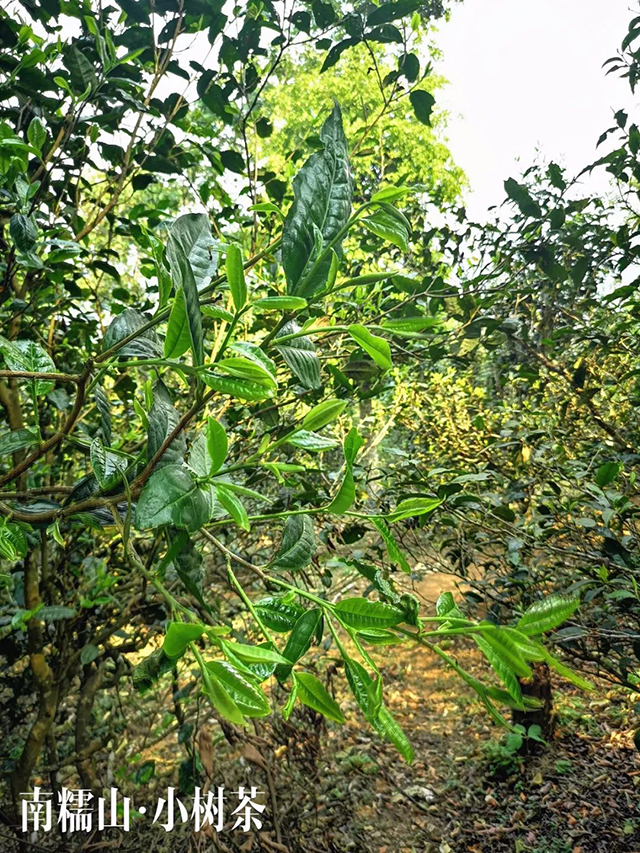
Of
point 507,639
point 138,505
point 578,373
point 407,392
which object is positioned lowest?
point 507,639

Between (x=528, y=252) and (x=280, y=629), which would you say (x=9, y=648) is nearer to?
(x=280, y=629)

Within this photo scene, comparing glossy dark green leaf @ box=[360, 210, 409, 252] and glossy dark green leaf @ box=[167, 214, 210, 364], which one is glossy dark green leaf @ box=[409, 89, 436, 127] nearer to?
glossy dark green leaf @ box=[360, 210, 409, 252]

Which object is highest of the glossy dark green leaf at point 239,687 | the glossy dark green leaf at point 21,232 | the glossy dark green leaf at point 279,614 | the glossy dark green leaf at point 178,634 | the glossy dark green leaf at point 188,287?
the glossy dark green leaf at point 21,232

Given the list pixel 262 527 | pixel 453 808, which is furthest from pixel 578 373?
pixel 453 808

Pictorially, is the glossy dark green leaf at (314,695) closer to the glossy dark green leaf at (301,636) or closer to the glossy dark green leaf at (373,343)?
the glossy dark green leaf at (301,636)

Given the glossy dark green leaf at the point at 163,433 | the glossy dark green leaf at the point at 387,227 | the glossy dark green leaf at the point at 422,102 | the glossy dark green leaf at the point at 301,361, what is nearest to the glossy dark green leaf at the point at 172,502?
the glossy dark green leaf at the point at 163,433

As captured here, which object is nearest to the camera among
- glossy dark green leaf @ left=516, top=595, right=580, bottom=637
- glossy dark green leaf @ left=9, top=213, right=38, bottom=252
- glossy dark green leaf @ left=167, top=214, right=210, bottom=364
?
glossy dark green leaf @ left=167, top=214, right=210, bottom=364

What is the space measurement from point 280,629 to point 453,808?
2762 millimetres

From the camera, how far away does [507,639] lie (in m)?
0.47

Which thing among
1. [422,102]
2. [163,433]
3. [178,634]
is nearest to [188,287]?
[163,433]

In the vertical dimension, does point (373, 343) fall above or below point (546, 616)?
above

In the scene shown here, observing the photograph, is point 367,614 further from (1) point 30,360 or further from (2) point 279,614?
(1) point 30,360

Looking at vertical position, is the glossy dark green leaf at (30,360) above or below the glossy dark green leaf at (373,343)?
above

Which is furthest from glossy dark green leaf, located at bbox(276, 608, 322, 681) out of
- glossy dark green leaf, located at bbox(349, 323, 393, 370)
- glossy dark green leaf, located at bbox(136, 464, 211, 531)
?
glossy dark green leaf, located at bbox(349, 323, 393, 370)
